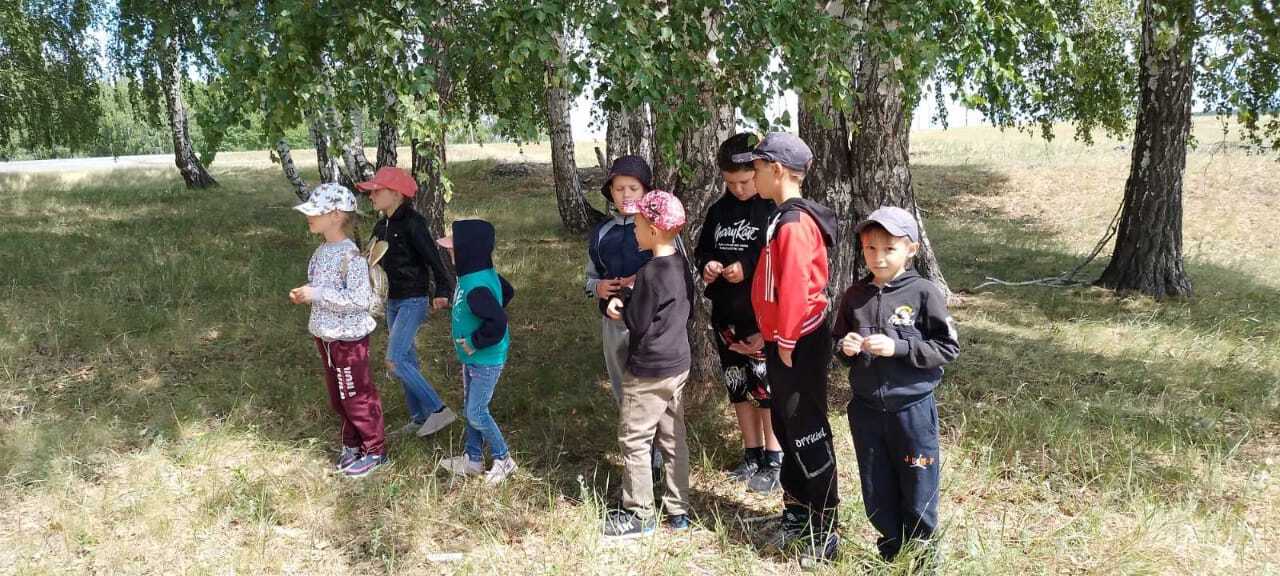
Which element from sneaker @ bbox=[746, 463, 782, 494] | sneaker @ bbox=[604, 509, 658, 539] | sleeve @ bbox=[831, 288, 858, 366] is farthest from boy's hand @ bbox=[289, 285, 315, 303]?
sleeve @ bbox=[831, 288, 858, 366]

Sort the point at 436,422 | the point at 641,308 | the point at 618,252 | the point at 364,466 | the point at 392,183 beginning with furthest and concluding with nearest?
the point at 436,422
the point at 392,183
the point at 364,466
the point at 618,252
the point at 641,308

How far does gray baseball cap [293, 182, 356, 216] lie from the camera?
400cm

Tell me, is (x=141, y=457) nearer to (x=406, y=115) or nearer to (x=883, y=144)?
(x=406, y=115)

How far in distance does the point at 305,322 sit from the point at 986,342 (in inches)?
244

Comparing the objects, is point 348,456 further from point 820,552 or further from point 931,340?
point 931,340

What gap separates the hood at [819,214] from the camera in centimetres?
326

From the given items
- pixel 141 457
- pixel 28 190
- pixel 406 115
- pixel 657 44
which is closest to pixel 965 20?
pixel 657 44

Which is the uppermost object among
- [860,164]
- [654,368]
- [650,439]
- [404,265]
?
[860,164]

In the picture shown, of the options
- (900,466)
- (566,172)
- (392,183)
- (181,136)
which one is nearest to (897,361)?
(900,466)

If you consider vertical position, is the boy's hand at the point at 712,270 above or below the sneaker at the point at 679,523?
above

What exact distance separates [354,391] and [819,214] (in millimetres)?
2700

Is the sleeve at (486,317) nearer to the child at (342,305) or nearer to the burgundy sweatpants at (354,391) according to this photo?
the child at (342,305)

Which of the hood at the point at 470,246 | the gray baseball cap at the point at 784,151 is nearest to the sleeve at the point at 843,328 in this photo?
the gray baseball cap at the point at 784,151

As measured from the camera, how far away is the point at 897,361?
2.95 meters
